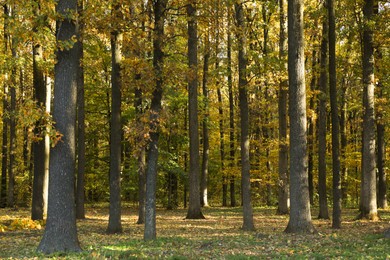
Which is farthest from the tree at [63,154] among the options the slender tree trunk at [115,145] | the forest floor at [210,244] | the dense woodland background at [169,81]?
the slender tree trunk at [115,145]

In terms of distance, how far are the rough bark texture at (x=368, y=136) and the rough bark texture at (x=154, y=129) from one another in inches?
371

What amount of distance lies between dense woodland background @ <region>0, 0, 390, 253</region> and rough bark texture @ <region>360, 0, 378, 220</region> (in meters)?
0.09

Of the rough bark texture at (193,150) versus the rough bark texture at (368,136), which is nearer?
the rough bark texture at (368,136)

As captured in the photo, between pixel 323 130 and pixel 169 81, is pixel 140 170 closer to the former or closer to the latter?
pixel 169 81

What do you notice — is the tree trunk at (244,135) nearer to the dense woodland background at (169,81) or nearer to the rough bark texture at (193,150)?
the dense woodland background at (169,81)

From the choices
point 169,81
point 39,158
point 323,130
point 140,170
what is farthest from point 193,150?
point 169,81

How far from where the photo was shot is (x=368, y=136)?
17.6 metres

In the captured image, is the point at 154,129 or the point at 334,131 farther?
the point at 334,131

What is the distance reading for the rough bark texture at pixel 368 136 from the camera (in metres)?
17.1

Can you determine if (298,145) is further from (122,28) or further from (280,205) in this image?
(280,205)

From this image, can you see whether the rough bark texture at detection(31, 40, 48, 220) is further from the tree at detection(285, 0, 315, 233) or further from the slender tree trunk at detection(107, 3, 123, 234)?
the tree at detection(285, 0, 315, 233)

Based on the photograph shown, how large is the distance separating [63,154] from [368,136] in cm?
1319

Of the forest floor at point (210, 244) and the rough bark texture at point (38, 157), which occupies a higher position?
the rough bark texture at point (38, 157)

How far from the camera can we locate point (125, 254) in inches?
352
